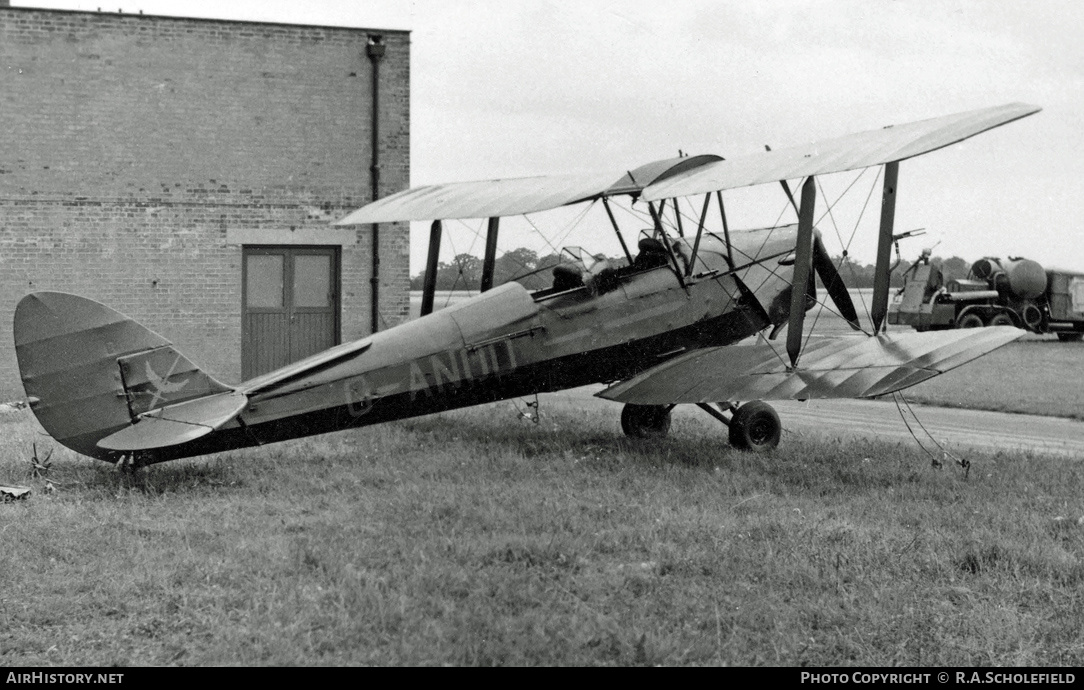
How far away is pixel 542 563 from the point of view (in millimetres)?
5465

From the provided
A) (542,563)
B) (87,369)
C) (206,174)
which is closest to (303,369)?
(87,369)

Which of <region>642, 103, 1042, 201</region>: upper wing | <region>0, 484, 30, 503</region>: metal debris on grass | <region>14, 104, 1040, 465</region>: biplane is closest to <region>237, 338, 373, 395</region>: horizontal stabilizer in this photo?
<region>14, 104, 1040, 465</region>: biplane

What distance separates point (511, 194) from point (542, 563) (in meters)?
5.59

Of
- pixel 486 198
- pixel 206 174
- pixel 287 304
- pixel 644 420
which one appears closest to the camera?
pixel 486 198

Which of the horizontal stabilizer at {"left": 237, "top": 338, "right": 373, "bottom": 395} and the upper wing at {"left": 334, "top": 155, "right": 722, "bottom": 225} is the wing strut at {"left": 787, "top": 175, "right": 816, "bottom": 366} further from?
the horizontal stabilizer at {"left": 237, "top": 338, "right": 373, "bottom": 395}

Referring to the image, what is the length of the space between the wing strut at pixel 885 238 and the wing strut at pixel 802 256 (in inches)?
21.7

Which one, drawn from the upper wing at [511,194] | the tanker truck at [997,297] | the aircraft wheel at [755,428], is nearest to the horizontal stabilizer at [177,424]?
the upper wing at [511,194]

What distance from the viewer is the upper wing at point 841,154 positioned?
767cm

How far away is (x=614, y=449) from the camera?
957 cm

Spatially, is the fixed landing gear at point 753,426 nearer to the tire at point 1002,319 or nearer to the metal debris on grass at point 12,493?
the metal debris on grass at point 12,493

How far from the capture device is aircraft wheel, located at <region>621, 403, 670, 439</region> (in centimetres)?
1062

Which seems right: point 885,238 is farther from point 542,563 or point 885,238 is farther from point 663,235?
point 542,563

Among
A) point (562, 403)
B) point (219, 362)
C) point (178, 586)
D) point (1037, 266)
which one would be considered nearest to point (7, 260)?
point (219, 362)

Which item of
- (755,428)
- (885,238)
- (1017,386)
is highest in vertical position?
(885,238)
